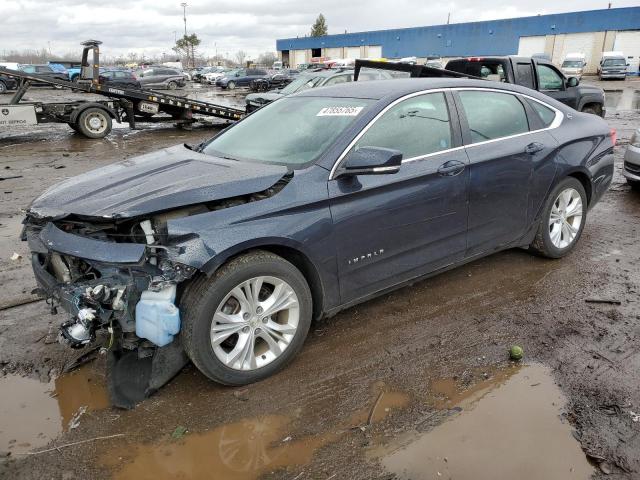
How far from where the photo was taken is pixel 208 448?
2.55 meters

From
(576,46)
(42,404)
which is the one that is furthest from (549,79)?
(576,46)

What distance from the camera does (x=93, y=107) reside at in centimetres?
1394

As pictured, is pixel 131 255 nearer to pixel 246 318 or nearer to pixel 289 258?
pixel 246 318

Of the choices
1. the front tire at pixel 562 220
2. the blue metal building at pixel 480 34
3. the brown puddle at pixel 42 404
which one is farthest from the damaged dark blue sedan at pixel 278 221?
the blue metal building at pixel 480 34

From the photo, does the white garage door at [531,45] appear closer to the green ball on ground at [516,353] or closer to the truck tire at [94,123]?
the truck tire at [94,123]

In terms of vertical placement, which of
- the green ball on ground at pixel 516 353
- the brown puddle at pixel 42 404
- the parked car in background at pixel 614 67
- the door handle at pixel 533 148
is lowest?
the brown puddle at pixel 42 404

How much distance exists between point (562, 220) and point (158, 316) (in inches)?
148

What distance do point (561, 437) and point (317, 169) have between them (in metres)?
2.01

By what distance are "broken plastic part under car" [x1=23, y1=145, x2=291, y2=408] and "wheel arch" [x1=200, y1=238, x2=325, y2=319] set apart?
9cm

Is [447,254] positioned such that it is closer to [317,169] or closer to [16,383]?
[317,169]

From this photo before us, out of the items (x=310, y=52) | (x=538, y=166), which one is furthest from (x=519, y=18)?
(x=538, y=166)

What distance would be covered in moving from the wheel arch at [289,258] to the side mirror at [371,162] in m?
0.57

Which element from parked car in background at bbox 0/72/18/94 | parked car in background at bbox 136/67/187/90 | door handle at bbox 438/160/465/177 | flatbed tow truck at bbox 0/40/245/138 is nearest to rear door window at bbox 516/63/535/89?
door handle at bbox 438/160/465/177

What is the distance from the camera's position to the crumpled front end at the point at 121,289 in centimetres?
266
